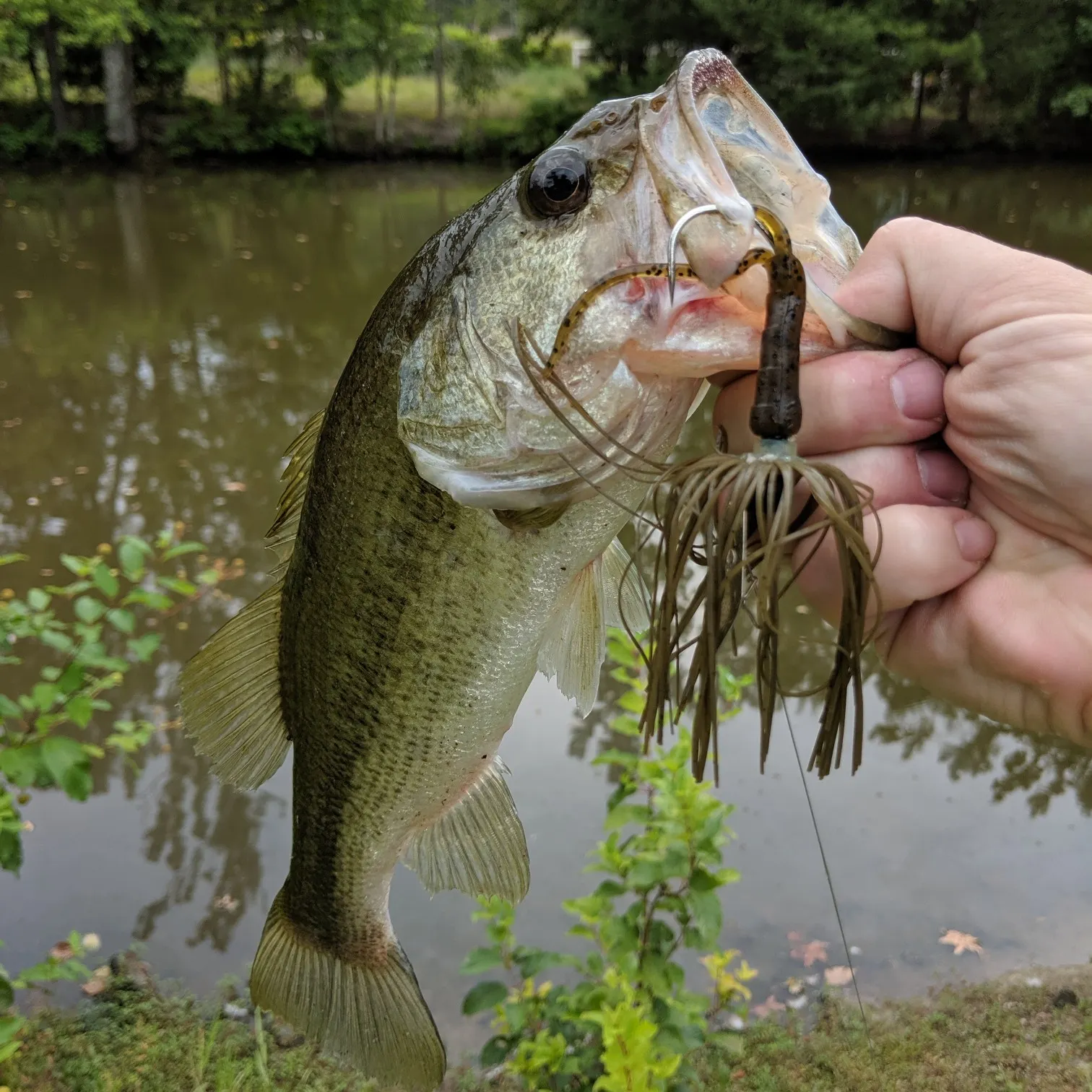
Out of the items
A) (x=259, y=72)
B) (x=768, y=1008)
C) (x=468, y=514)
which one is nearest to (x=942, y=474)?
(x=468, y=514)

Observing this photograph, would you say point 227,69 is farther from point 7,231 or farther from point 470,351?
point 470,351

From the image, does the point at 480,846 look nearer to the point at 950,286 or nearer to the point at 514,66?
the point at 950,286

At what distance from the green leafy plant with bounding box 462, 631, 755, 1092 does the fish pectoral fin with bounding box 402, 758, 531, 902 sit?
0.43 m

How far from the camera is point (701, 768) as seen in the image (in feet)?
3.23

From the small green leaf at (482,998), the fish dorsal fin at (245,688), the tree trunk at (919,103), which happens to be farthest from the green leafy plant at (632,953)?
the tree trunk at (919,103)

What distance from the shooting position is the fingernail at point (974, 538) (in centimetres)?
131

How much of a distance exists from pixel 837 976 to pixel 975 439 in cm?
257

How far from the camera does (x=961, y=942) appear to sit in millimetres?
3277

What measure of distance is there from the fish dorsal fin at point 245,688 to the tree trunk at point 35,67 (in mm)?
25608

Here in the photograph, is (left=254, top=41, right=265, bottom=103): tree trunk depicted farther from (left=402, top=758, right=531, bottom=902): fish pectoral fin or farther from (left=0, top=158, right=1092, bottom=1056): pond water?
(left=402, top=758, right=531, bottom=902): fish pectoral fin

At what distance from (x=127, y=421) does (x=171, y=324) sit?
9.39ft

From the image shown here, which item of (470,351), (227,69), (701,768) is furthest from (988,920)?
(227,69)

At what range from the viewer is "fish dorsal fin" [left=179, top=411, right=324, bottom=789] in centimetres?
160

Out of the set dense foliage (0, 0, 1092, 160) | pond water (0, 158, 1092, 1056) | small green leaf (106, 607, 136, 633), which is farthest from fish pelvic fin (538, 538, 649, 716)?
dense foliage (0, 0, 1092, 160)
